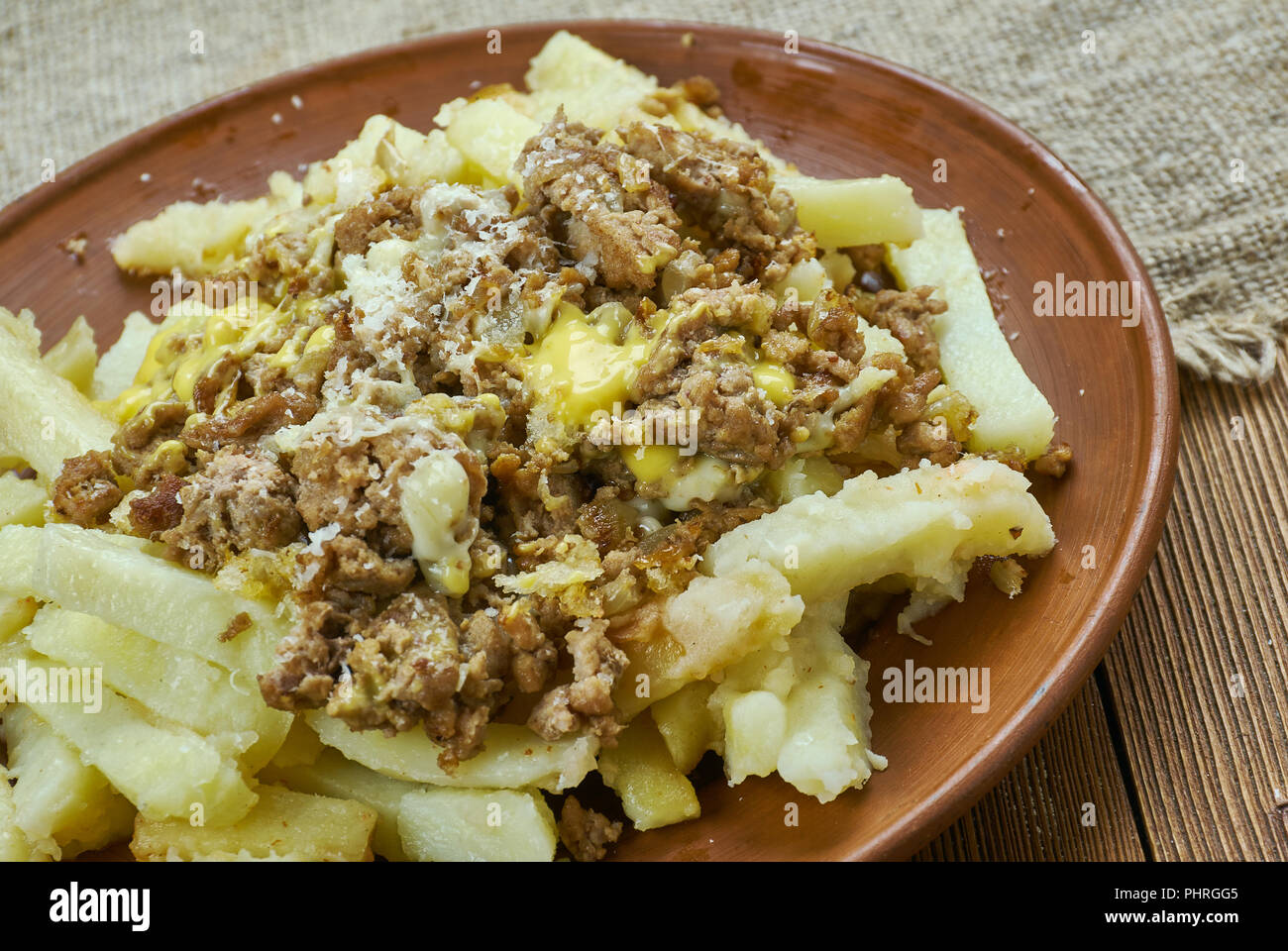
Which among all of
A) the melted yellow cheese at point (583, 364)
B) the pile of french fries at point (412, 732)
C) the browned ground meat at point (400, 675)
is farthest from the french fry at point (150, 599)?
the melted yellow cheese at point (583, 364)

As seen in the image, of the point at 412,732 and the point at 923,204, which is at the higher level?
the point at 923,204

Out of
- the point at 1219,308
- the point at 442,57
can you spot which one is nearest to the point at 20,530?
the point at 442,57

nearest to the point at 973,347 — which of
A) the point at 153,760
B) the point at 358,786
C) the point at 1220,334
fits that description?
the point at 1220,334

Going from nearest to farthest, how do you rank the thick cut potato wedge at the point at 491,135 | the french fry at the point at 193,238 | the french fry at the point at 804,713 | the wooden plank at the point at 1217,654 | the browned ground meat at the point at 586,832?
1. the french fry at the point at 804,713
2. the browned ground meat at the point at 586,832
3. the wooden plank at the point at 1217,654
4. the thick cut potato wedge at the point at 491,135
5. the french fry at the point at 193,238

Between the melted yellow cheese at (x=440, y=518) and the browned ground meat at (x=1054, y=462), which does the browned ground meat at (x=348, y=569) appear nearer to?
the melted yellow cheese at (x=440, y=518)

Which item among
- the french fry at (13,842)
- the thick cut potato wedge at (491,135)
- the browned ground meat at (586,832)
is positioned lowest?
the browned ground meat at (586,832)

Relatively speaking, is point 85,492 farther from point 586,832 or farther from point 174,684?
point 586,832

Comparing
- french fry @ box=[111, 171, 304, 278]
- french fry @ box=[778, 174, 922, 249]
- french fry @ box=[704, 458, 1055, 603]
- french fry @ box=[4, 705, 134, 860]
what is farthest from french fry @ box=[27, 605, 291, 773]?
french fry @ box=[778, 174, 922, 249]
